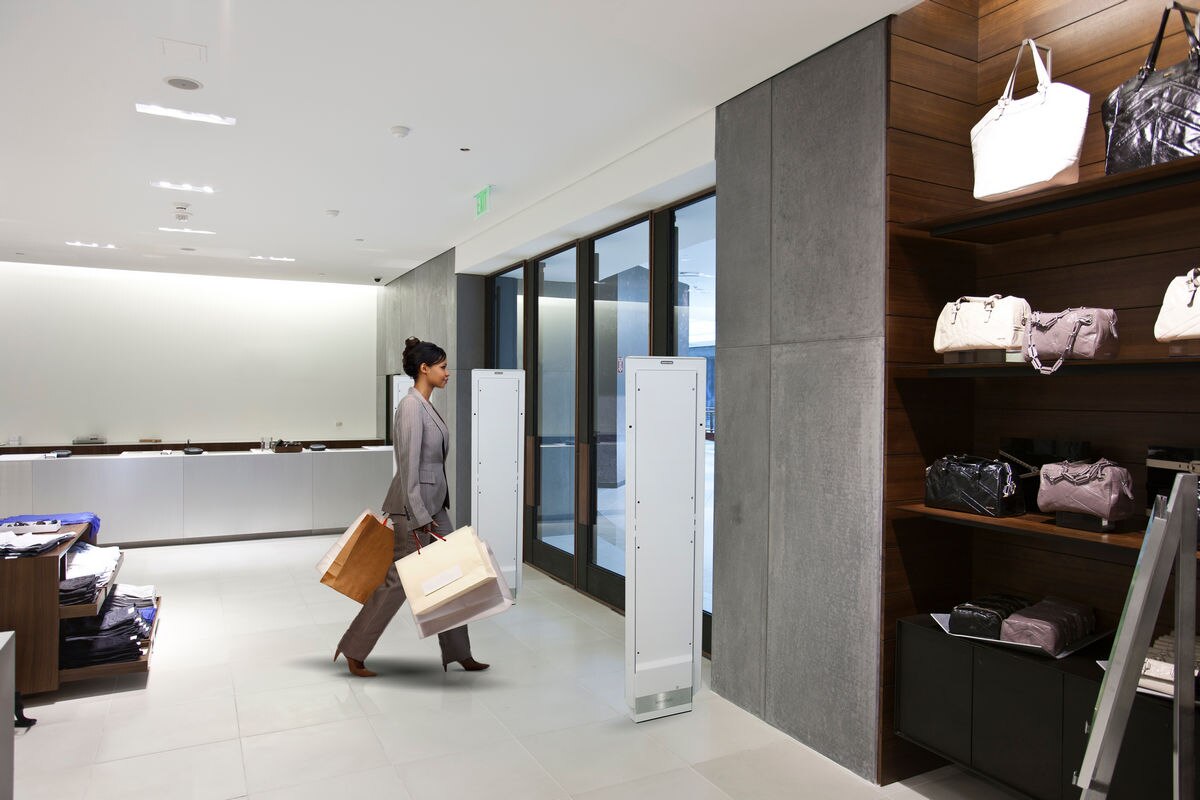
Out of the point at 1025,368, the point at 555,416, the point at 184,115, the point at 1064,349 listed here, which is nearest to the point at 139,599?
the point at 184,115

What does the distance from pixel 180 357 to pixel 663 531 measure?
9033 millimetres

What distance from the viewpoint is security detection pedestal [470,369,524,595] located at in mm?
5883

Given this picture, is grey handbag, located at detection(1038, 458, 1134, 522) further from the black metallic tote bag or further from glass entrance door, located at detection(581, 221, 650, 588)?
glass entrance door, located at detection(581, 221, 650, 588)

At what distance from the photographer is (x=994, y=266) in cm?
347

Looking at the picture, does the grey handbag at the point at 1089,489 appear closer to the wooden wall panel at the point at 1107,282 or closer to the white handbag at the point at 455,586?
the wooden wall panel at the point at 1107,282

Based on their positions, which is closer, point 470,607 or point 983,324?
point 983,324

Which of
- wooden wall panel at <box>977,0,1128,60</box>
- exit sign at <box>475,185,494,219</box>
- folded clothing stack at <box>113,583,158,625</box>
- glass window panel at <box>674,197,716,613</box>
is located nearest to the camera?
wooden wall panel at <box>977,0,1128,60</box>

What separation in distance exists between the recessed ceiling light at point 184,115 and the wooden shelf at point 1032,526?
4.16m

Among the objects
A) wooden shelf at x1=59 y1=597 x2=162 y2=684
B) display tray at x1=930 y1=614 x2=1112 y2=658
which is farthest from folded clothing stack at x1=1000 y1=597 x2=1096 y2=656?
wooden shelf at x1=59 y1=597 x2=162 y2=684

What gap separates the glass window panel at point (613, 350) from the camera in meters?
5.90

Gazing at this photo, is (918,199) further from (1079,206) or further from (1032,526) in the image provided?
(1032,526)

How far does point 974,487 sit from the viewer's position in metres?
2.99

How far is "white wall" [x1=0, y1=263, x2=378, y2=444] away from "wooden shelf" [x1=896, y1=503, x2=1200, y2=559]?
31.9ft

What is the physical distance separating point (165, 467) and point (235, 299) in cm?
313
